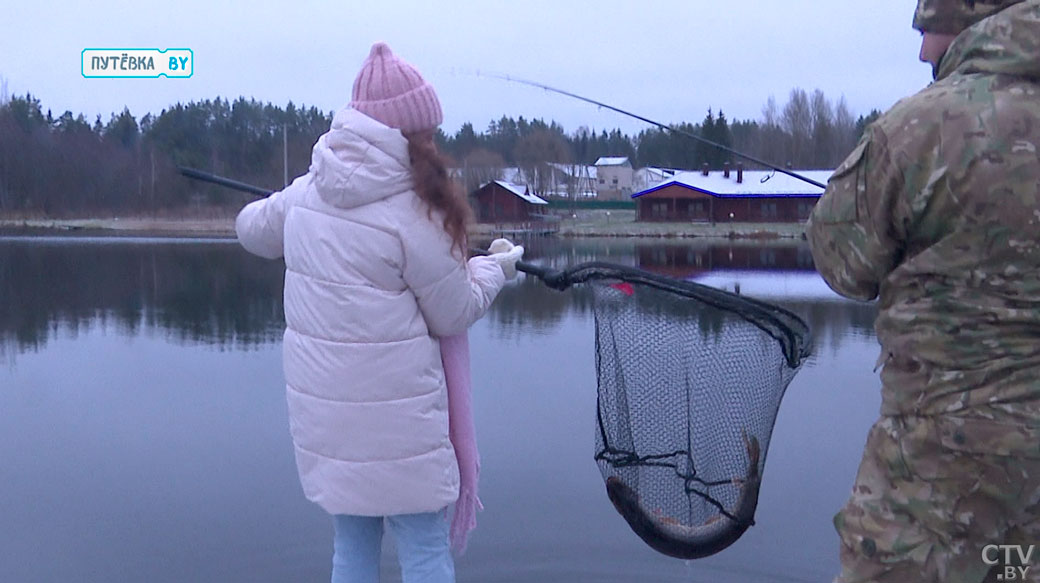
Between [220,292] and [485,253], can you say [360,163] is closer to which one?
[485,253]

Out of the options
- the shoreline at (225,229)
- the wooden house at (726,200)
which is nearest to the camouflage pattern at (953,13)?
the shoreline at (225,229)

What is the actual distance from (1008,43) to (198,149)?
52834 millimetres

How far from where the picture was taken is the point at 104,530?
13.9ft

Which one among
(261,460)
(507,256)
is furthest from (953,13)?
(261,460)

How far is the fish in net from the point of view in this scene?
9.45 ft

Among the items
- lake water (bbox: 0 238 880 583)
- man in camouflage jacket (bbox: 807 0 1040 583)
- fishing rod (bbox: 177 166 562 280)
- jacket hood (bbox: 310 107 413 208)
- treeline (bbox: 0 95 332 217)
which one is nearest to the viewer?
man in camouflage jacket (bbox: 807 0 1040 583)

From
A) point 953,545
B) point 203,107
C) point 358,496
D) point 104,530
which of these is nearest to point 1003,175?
point 953,545

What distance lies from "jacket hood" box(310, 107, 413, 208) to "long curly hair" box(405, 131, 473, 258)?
0.08 ft

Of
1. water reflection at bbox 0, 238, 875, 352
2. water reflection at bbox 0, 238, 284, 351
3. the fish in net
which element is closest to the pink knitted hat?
the fish in net

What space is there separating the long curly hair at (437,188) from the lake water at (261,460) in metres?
1.73

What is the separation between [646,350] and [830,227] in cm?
123

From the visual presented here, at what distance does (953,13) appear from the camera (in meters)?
1.85

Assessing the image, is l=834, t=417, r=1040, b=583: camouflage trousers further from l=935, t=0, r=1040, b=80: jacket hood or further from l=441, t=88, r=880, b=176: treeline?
Result: l=441, t=88, r=880, b=176: treeline

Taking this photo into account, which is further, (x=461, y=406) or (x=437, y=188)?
(x=461, y=406)
